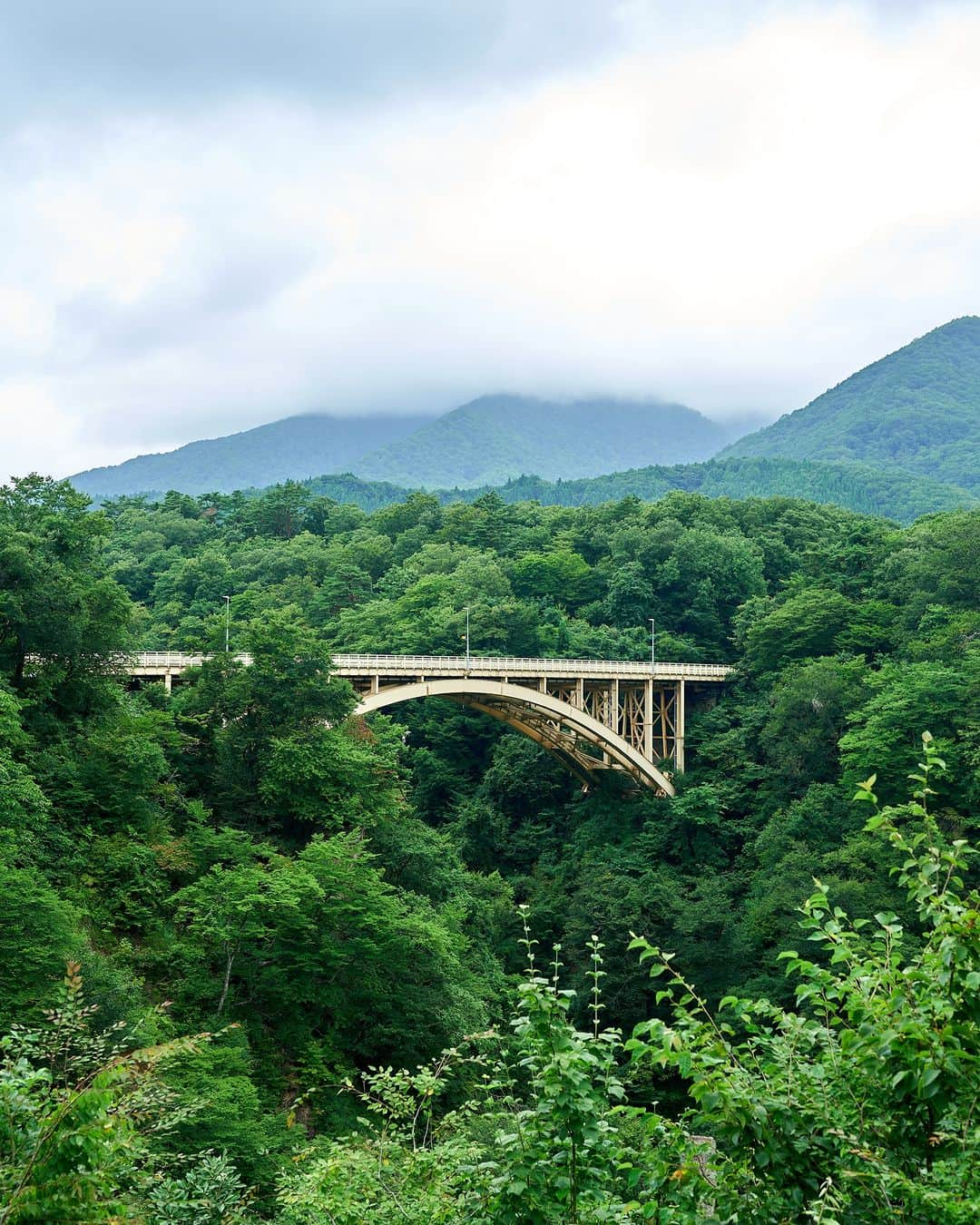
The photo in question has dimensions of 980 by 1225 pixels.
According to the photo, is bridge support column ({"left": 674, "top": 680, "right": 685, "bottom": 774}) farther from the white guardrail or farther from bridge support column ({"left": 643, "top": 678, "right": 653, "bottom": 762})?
bridge support column ({"left": 643, "top": 678, "right": 653, "bottom": 762})

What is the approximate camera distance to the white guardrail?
34812mm

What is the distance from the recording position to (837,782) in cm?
3734

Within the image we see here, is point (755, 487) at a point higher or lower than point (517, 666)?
higher

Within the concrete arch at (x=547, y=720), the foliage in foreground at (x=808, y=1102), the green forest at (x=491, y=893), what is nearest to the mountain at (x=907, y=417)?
the green forest at (x=491, y=893)

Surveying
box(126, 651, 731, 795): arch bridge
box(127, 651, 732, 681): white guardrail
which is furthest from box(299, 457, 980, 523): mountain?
box(127, 651, 732, 681): white guardrail

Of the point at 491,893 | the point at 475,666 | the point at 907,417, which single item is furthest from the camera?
the point at 907,417

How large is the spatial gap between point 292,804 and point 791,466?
108 m

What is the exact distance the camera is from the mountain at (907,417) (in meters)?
148

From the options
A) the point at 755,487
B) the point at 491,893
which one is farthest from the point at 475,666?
the point at 755,487

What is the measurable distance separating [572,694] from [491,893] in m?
7.37

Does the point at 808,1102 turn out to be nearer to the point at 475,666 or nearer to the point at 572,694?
the point at 475,666

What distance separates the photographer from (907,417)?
158375 mm

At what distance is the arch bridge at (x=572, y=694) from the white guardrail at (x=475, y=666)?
3 cm

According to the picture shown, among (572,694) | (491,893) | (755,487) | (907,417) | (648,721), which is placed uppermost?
(907,417)
